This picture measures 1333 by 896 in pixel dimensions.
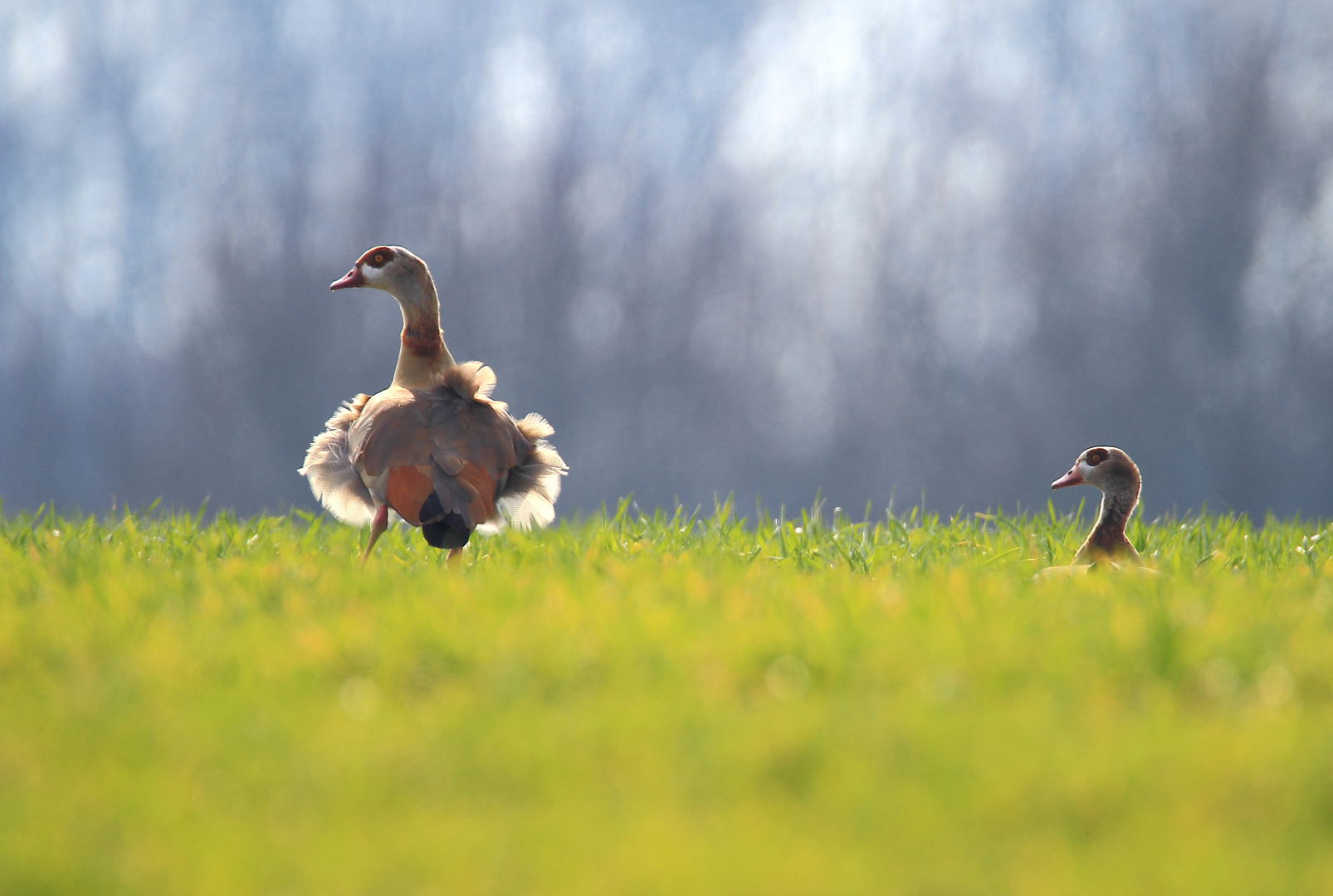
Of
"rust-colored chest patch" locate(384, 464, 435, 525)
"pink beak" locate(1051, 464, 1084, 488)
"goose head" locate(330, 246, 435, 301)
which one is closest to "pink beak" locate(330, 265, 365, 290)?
"goose head" locate(330, 246, 435, 301)

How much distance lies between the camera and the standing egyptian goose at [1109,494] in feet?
21.5

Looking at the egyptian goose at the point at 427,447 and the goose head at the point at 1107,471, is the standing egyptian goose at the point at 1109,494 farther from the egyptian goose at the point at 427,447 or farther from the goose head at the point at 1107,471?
the egyptian goose at the point at 427,447

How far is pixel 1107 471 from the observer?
6938 millimetres

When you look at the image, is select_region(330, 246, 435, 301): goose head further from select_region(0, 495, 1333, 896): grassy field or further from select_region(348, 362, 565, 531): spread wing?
select_region(0, 495, 1333, 896): grassy field

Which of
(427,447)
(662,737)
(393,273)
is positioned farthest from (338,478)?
(662,737)

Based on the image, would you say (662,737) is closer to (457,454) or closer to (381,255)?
(457,454)

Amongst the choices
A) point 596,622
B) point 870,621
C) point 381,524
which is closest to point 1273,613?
point 870,621

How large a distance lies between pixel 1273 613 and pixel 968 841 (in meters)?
2.67

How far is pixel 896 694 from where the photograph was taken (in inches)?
138

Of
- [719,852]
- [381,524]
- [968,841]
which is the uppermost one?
[381,524]

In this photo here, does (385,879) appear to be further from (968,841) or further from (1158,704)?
(1158,704)

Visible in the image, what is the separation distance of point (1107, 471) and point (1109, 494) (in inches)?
6.2

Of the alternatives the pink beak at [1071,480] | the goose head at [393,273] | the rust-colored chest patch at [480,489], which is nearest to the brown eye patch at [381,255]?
the goose head at [393,273]

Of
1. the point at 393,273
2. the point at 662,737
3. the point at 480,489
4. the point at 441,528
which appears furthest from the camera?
the point at 393,273
